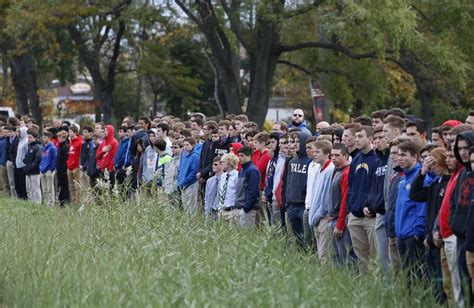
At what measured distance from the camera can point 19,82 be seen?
4681cm

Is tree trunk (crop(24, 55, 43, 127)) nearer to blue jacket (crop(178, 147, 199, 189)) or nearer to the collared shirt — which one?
blue jacket (crop(178, 147, 199, 189))

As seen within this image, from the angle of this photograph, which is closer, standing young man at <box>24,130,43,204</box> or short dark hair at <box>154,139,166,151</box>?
short dark hair at <box>154,139,166,151</box>

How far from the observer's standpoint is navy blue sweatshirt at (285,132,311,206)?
49.9 ft

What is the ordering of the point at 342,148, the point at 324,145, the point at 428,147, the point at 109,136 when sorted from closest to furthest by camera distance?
the point at 428,147 < the point at 342,148 < the point at 324,145 < the point at 109,136

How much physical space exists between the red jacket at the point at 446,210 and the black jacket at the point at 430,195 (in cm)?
36

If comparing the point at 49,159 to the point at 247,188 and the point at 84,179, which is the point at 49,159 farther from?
the point at 247,188

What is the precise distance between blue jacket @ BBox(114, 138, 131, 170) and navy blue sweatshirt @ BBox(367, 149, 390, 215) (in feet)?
32.5

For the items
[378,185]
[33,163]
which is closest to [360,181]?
[378,185]

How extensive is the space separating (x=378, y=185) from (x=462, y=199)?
2780 millimetres

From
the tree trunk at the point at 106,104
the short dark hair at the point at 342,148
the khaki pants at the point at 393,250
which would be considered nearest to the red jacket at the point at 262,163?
the short dark hair at the point at 342,148

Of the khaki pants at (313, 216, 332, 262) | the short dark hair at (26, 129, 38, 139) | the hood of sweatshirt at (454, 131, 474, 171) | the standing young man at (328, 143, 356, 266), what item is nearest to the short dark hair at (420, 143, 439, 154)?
the hood of sweatshirt at (454, 131, 474, 171)

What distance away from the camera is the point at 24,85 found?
47.2 metres

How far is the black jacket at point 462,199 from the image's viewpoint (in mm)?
9969

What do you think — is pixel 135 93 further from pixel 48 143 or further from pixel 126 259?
pixel 126 259
